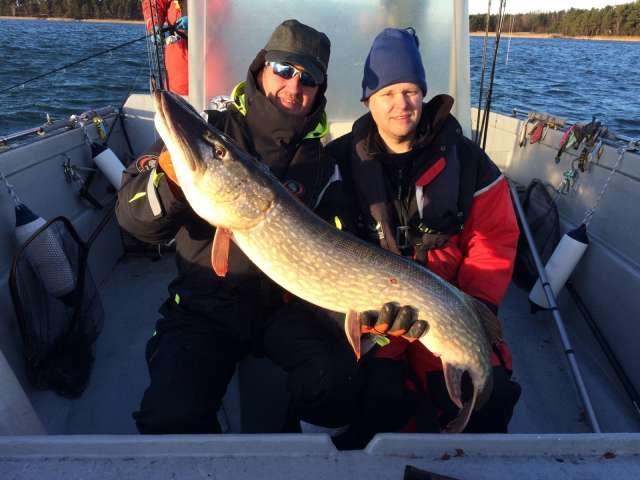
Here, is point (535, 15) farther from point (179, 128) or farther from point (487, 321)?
point (179, 128)

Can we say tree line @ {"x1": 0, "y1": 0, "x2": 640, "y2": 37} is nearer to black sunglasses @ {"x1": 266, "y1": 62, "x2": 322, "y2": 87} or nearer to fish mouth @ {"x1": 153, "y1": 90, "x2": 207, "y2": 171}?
black sunglasses @ {"x1": 266, "y1": 62, "x2": 322, "y2": 87}

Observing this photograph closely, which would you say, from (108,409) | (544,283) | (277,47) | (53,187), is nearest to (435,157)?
(277,47)

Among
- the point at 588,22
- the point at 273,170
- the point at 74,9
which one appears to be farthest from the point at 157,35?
the point at 588,22

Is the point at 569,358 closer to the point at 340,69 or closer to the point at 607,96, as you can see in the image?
the point at 340,69

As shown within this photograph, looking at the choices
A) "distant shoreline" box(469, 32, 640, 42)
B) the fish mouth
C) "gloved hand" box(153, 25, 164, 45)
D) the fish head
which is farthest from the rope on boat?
"distant shoreline" box(469, 32, 640, 42)

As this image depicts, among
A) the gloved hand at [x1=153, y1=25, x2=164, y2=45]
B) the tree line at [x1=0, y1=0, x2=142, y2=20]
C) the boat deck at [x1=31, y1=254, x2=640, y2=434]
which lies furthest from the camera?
the tree line at [x1=0, y1=0, x2=142, y2=20]

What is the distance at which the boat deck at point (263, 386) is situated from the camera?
104 inches

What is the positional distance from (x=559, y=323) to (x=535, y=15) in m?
81.8

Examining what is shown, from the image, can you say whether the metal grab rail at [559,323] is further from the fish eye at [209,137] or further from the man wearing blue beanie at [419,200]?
the fish eye at [209,137]

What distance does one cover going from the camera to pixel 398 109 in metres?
2.52

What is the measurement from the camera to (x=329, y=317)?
8.21 ft

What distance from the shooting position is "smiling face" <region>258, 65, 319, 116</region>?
8.06ft

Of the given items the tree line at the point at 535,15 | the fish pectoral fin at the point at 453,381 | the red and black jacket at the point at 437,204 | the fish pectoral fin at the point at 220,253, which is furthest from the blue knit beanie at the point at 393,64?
the tree line at the point at 535,15

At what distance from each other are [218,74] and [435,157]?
7.62ft
